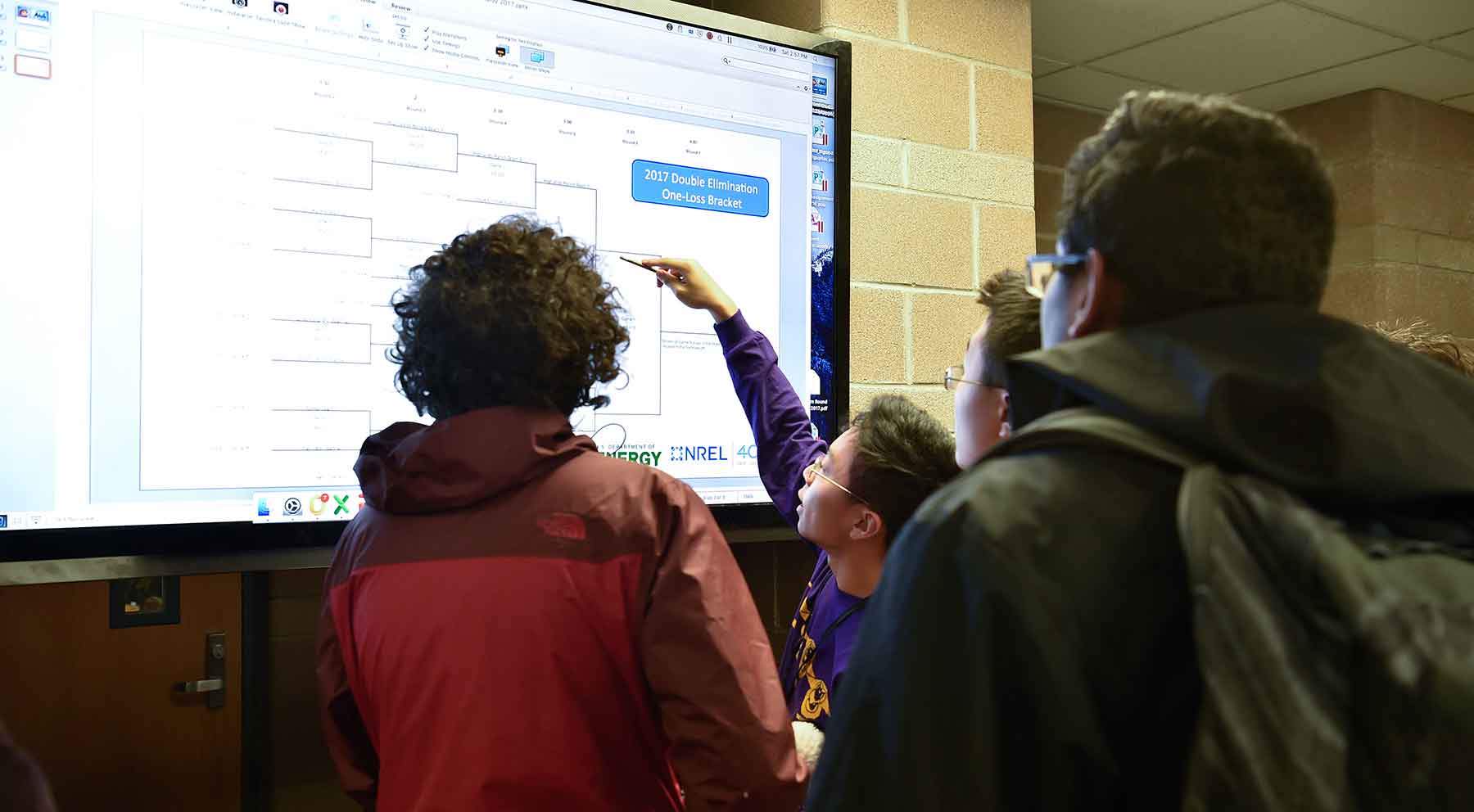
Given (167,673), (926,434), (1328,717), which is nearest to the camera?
(1328,717)

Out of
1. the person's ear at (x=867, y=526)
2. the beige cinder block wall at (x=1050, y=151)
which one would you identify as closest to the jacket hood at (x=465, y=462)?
the person's ear at (x=867, y=526)

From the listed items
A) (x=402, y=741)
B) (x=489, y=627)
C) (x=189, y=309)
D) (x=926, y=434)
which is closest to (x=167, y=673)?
(x=189, y=309)

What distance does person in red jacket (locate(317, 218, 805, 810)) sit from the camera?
3.70 ft

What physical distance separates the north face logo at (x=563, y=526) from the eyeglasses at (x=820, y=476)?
0.66 m

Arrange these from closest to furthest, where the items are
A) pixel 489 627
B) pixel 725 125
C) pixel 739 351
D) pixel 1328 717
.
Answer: pixel 1328 717 → pixel 489 627 → pixel 739 351 → pixel 725 125

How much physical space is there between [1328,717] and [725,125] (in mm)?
1715

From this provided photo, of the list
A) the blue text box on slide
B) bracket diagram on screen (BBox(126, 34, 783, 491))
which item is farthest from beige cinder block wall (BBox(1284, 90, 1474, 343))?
bracket diagram on screen (BBox(126, 34, 783, 491))

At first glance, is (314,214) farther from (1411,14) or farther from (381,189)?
(1411,14)

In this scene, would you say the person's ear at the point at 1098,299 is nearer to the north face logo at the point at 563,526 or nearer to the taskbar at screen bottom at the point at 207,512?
the north face logo at the point at 563,526

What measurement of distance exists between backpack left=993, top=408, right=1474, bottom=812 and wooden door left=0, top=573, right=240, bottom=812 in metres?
1.55

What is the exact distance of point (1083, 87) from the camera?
12.3 feet

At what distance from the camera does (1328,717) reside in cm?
53

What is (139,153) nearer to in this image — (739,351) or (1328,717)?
(739,351)

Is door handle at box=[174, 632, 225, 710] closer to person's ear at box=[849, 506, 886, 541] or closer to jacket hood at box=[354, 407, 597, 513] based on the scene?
jacket hood at box=[354, 407, 597, 513]
